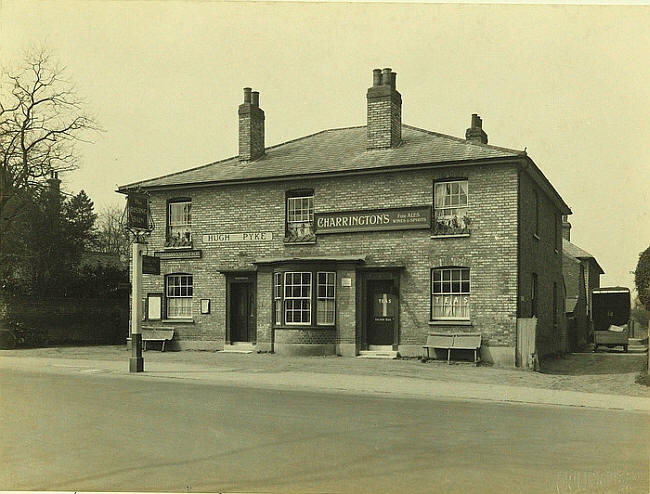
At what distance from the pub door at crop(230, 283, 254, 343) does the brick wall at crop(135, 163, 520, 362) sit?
358 mm

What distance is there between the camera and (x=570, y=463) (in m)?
7.68

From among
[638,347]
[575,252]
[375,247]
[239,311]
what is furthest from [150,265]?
[575,252]

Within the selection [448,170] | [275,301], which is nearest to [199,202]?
[275,301]

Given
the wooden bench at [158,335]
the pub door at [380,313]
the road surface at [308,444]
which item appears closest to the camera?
the road surface at [308,444]

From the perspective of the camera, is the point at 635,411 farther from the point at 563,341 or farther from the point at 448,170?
the point at 563,341

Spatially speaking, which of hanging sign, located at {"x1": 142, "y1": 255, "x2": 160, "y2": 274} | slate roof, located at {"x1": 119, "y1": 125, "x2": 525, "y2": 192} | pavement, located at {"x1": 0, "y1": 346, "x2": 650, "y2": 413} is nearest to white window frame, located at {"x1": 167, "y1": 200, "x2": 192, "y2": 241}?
slate roof, located at {"x1": 119, "y1": 125, "x2": 525, "y2": 192}

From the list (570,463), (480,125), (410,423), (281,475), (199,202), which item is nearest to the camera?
(281,475)

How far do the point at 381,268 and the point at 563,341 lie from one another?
11813 millimetres

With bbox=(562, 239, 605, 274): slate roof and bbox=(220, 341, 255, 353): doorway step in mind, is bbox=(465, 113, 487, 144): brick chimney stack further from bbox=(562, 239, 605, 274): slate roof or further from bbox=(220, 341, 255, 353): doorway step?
bbox=(562, 239, 605, 274): slate roof

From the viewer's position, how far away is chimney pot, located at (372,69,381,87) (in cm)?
2409

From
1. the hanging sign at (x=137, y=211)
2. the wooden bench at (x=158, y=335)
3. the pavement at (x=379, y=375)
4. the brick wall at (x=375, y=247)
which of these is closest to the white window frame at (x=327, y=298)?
the brick wall at (x=375, y=247)

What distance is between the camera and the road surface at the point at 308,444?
6809 mm

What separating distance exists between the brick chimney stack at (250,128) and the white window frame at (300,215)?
3499 millimetres

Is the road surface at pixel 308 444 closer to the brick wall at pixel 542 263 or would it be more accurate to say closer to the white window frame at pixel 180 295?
the brick wall at pixel 542 263
